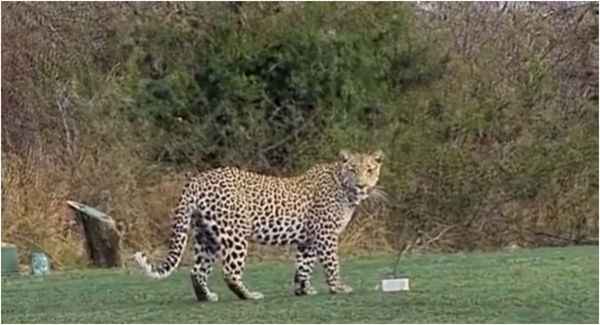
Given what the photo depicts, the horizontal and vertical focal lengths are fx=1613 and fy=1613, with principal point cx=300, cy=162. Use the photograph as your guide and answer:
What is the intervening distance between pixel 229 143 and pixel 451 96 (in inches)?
82.7

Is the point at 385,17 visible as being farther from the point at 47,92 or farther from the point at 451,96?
the point at 47,92

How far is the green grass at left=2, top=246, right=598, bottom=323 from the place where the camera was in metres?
7.35

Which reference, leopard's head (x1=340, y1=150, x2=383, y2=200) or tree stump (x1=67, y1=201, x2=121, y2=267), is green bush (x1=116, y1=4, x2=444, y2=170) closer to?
tree stump (x1=67, y1=201, x2=121, y2=267)

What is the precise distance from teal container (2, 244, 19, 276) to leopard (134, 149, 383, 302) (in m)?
3.71

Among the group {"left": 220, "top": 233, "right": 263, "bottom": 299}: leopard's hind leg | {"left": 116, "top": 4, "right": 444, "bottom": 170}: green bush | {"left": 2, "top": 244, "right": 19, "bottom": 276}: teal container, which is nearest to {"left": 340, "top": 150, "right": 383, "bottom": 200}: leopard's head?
{"left": 220, "top": 233, "right": 263, "bottom": 299}: leopard's hind leg

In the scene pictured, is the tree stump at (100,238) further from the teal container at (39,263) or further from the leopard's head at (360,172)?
the leopard's head at (360,172)

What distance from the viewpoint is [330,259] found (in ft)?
28.6

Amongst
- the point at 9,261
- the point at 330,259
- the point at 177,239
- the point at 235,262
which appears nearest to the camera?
the point at 235,262

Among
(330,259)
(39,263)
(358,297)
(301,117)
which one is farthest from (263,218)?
(301,117)

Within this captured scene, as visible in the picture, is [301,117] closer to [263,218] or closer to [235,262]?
[263,218]

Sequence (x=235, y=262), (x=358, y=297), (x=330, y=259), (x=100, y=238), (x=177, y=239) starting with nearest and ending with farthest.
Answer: (x=358, y=297) → (x=235, y=262) → (x=177, y=239) → (x=330, y=259) → (x=100, y=238)

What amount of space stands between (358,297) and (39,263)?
480 centimetres

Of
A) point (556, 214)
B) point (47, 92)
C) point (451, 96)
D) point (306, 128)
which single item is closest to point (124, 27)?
point (47, 92)

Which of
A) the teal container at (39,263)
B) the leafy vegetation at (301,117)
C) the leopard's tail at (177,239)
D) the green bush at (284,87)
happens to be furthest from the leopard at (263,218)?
the green bush at (284,87)
